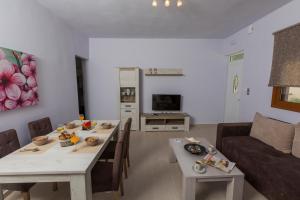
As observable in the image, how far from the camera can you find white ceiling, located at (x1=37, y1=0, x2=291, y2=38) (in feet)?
7.73

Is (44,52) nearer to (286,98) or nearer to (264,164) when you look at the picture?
(264,164)

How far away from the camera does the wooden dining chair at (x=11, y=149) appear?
1384 mm

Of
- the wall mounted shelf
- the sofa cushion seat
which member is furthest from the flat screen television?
the sofa cushion seat

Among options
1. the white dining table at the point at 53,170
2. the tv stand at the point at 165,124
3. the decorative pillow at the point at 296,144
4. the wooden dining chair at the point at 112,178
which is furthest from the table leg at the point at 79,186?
the tv stand at the point at 165,124

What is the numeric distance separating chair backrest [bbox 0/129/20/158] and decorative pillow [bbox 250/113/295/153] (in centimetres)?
336

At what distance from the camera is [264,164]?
178cm

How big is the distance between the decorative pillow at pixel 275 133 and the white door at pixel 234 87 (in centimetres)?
140

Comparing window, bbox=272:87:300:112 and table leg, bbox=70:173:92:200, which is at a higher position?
window, bbox=272:87:300:112

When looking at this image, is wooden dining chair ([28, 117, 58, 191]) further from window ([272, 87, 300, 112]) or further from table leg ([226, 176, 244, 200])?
window ([272, 87, 300, 112])

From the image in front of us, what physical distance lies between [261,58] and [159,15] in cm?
214

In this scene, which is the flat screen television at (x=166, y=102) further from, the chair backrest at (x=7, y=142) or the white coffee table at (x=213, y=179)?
the chair backrest at (x=7, y=142)

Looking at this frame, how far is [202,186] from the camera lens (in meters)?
2.00

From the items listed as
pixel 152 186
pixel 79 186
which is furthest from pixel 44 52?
pixel 152 186

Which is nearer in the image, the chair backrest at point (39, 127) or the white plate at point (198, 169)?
the white plate at point (198, 169)
